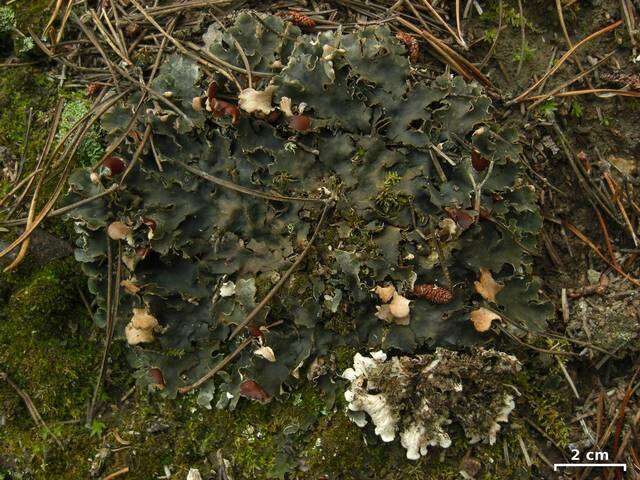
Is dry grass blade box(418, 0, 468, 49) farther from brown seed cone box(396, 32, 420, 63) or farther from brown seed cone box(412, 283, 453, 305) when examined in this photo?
brown seed cone box(412, 283, 453, 305)

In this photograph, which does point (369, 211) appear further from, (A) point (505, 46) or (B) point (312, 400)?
(A) point (505, 46)

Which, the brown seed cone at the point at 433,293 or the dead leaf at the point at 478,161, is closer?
the brown seed cone at the point at 433,293

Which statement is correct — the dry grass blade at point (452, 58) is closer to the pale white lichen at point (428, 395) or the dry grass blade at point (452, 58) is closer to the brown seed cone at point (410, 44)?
the brown seed cone at point (410, 44)

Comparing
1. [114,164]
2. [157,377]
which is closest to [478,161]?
[114,164]

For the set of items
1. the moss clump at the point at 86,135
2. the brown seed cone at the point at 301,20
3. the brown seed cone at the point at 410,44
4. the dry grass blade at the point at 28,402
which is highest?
the brown seed cone at the point at 301,20

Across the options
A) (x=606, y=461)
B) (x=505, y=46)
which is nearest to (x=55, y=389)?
(x=606, y=461)

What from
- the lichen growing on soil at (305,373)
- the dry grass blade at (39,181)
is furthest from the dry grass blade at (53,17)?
the dry grass blade at (39,181)

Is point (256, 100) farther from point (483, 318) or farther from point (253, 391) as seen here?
point (483, 318)

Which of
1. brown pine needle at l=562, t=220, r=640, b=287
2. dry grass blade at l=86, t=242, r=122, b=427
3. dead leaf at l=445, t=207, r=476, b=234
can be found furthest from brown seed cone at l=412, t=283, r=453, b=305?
dry grass blade at l=86, t=242, r=122, b=427
